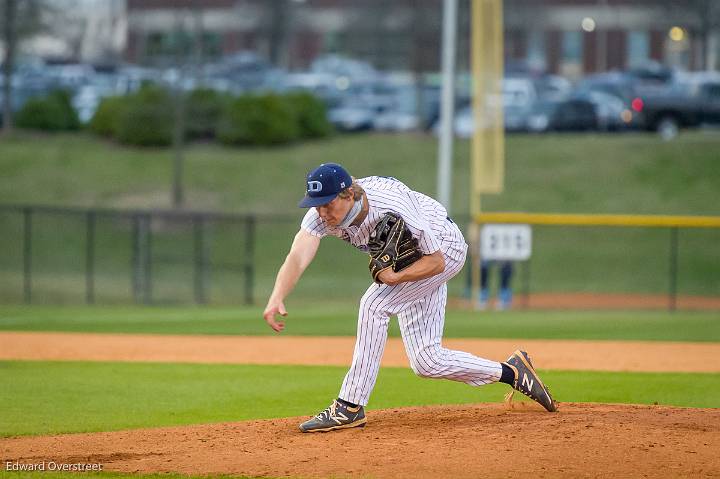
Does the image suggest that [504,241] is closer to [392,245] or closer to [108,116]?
[392,245]

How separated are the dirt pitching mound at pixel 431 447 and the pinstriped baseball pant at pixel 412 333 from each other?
33cm

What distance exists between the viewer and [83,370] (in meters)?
11.3

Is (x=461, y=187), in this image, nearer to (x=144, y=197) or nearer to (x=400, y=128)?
(x=400, y=128)

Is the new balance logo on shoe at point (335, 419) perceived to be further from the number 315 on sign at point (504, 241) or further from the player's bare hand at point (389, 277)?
the number 315 on sign at point (504, 241)

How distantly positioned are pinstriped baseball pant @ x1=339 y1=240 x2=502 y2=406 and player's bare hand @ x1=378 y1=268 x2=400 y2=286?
9.8 inches

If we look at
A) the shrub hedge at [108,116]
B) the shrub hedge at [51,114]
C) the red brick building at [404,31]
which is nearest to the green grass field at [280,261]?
the shrub hedge at [51,114]

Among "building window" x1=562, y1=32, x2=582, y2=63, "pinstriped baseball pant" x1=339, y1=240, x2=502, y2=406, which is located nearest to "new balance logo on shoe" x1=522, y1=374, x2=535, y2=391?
"pinstriped baseball pant" x1=339, y1=240, x2=502, y2=406

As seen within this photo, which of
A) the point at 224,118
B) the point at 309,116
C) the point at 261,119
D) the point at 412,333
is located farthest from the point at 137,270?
the point at 309,116

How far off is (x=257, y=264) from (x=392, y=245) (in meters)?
22.6

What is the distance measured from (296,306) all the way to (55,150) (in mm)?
19034

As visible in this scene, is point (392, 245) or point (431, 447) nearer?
point (431, 447)

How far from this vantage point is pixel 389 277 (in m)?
6.78

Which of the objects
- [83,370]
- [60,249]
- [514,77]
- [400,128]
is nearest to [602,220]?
[83,370]

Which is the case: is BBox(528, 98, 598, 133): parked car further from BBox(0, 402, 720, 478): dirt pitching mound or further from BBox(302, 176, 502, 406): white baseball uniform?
BBox(302, 176, 502, 406): white baseball uniform
